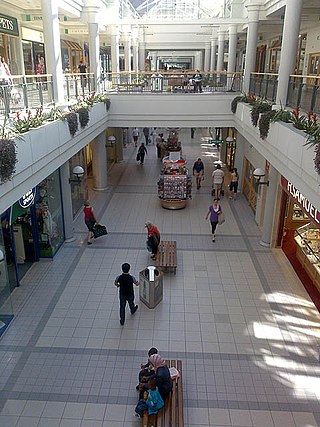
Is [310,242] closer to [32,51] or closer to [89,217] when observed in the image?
[89,217]

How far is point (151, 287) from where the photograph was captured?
846cm

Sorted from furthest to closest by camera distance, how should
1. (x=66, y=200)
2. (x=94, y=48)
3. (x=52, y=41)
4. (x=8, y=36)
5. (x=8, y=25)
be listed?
(x=94, y=48), (x=8, y=36), (x=8, y=25), (x=66, y=200), (x=52, y=41)

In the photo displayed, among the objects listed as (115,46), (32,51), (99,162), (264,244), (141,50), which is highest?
(141,50)

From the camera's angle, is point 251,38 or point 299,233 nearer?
point 299,233

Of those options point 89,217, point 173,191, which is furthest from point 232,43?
Answer: point 89,217

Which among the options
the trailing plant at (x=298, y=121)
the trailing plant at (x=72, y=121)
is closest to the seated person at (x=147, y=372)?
the trailing plant at (x=298, y=121)

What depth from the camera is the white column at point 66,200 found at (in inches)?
453

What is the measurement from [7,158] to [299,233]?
776cm

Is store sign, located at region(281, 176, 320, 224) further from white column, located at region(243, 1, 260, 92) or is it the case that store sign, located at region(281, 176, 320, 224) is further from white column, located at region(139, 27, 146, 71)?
white column, located at region(139, 27, 146, 71)

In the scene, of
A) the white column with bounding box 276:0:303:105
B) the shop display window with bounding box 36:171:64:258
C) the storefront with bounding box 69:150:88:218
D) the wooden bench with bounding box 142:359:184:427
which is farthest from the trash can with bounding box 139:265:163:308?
the storefront with bounding box 69:150:88:218

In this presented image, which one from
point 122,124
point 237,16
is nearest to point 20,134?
point 122,124

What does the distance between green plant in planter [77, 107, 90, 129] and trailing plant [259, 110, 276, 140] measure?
4854mm

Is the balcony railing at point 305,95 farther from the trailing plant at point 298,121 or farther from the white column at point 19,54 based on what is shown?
the white column at point 19,54

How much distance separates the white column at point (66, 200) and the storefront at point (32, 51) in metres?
7.24
